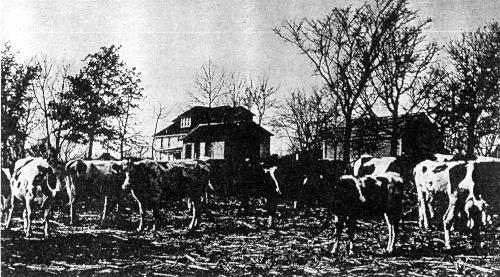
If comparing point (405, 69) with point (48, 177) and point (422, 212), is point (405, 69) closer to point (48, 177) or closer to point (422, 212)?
point (422, 212)

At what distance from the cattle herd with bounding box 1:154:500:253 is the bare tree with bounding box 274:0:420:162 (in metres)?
1.85

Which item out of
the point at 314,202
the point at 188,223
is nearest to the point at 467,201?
the point at 314,202

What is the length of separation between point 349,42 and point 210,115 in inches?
144

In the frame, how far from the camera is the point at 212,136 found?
42.2ft

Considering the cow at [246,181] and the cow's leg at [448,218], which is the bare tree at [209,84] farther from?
the cow's leg at [448,218]

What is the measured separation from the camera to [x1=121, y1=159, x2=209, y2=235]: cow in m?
8.18

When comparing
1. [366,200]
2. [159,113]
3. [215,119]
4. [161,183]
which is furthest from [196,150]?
[366,200]

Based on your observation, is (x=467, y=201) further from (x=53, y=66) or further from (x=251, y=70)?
(x=53, y=66)

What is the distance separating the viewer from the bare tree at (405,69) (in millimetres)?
9078

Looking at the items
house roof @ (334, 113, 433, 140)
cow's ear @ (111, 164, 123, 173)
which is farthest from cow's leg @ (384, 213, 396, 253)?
house roof @ (334, 113, 433, 140)

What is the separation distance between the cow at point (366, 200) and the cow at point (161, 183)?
2915mm

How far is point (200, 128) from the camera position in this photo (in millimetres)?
11609

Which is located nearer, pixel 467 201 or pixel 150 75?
pixel 467 201

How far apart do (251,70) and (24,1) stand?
374 cm
